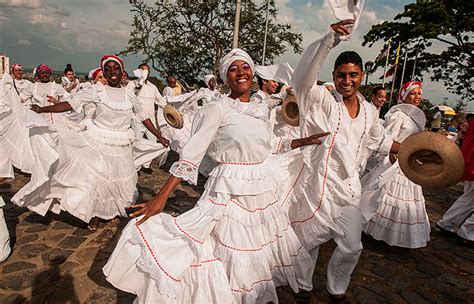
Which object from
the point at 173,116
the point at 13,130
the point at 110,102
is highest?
the point at 110,102

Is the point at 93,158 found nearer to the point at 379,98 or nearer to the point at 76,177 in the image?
the point at 76,177

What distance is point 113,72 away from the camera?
15.7ft

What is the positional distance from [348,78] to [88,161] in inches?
146

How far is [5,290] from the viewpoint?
3.28 m

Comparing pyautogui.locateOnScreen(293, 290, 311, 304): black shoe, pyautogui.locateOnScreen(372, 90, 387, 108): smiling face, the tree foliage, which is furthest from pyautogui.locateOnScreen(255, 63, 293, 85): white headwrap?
the tree foliage

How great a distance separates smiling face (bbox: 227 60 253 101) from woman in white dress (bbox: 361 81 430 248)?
274cm

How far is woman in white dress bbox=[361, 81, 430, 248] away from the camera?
478 centimetres

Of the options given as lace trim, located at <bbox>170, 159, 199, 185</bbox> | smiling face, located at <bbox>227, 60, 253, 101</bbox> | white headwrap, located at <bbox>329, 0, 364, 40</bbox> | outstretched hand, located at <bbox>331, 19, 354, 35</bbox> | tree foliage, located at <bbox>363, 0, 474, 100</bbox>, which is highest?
tree foliage, located at <bbox>363, 0, 474, 100</bbox>

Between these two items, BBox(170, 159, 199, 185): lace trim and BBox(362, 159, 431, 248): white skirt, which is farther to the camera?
BBox(362, 159, 431, 248): white skirt

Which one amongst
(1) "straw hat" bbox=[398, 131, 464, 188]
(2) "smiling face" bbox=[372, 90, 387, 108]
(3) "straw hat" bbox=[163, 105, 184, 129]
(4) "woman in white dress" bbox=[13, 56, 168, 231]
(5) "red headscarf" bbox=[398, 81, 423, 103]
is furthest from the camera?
(2) "smiling face" bbox=[372, 90, 387, 108]

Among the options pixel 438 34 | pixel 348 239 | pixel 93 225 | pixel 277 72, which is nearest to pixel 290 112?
pixel 277 72

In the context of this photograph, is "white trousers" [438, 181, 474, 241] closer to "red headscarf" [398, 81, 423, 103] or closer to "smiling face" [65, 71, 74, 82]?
"red headscarf" [398, 81, 423, 103]

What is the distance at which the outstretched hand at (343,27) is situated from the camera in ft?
7.71

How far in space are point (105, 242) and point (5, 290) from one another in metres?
1.31
